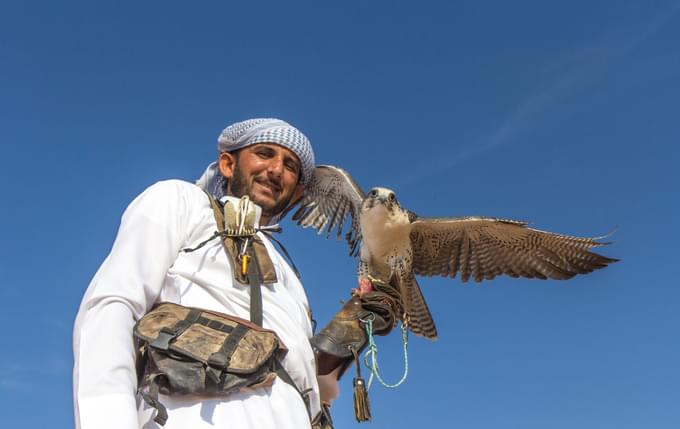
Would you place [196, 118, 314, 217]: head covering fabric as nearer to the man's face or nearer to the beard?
the man's face

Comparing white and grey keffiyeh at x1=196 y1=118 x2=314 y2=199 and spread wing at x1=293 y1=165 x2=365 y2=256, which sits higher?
spread wing at x1=293 y1=165 x2=365 y2=256

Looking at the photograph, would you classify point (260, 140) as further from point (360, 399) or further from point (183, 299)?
point (360, 399)

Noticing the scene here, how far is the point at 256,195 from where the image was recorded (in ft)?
8.57

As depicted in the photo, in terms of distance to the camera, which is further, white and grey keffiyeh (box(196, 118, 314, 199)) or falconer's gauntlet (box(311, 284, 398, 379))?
white and grey keffiyeh (box(196, 118, 314, 199))

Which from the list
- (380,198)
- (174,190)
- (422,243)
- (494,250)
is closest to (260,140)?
(174,190)

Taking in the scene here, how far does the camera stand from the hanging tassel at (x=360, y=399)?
248 centimetres

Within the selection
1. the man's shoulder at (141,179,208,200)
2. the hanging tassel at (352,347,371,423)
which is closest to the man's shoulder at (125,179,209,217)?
the man's shoulder at (141,179,208,200)

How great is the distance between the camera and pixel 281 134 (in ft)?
9.04

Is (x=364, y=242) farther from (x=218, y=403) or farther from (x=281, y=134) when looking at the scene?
(x=218, y=403)

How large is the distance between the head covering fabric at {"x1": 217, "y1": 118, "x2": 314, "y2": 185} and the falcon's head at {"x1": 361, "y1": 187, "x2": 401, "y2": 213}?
144 inches

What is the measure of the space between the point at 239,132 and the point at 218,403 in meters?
1.40

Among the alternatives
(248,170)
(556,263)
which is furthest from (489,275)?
(248,170)

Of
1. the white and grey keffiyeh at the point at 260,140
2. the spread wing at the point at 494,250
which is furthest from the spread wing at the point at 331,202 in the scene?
the white and grey keffiyeh at the point at 260,140

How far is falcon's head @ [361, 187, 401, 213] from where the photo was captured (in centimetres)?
656
